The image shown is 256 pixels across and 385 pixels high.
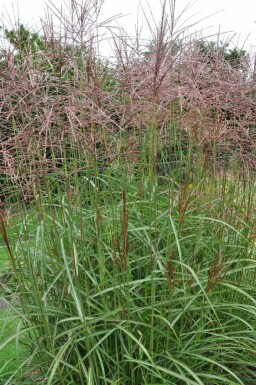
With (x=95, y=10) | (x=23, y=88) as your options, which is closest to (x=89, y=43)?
(x=95, y=10)

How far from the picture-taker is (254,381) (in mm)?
2830

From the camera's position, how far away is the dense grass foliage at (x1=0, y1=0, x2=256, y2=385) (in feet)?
7.48

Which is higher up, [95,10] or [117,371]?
[95,10]

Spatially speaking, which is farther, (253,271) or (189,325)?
(253,271)

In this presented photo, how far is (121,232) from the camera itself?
8.91 ft

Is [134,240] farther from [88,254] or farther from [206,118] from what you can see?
[206,118]

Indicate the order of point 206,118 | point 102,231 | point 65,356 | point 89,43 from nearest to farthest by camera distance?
point 89,43, point 65,356, point 102,231, point 206,118

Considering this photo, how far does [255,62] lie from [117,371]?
2017 mm

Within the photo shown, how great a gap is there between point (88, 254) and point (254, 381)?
1.15 meters

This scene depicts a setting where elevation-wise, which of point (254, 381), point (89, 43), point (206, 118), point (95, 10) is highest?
point (95, 10)

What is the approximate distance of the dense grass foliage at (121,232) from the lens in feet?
7.48

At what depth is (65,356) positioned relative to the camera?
2.58m

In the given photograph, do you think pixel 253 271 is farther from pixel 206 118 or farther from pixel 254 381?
pixel 206 118

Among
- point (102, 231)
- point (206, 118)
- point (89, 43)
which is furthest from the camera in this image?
point (206, 118)
